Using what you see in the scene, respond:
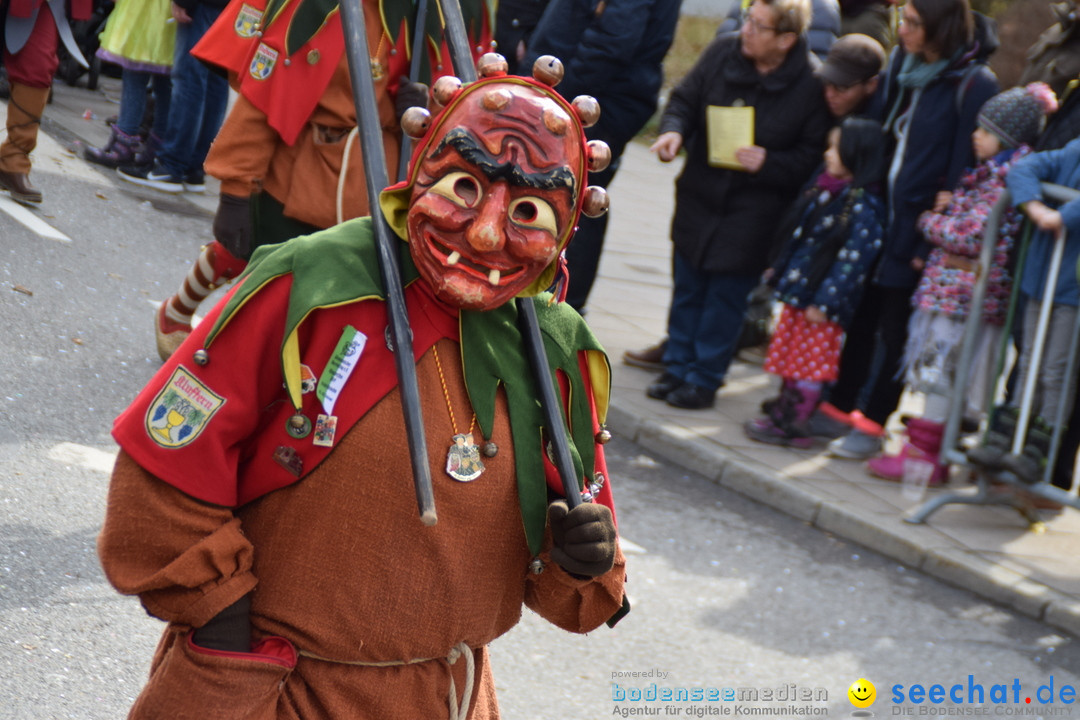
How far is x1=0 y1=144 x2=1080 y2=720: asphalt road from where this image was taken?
363 cm

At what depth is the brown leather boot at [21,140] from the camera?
7336mm

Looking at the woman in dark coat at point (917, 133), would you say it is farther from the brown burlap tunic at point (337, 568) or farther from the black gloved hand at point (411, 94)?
the brown burlap tunic at point (337, 568)

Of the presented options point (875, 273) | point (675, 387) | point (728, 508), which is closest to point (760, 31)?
point (875, 273)

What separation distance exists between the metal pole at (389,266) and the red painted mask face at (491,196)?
6 cm

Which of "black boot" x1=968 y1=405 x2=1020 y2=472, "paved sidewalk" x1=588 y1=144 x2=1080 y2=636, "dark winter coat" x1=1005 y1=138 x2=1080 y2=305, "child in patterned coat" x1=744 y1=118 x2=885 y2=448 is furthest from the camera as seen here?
"child in patterned coat" x1=744 y1=118 x2=885 y2=448

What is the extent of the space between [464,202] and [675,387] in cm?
490

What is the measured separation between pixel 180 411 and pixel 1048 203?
4580mm

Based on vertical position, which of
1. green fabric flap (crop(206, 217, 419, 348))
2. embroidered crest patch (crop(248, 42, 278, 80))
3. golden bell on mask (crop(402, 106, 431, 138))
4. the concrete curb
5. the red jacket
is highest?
golden bell on mask (crop(402, 106, 431, 138))

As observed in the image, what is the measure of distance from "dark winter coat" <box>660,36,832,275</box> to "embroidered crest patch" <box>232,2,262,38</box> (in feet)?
9.43

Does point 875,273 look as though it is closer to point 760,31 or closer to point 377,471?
point 760,31

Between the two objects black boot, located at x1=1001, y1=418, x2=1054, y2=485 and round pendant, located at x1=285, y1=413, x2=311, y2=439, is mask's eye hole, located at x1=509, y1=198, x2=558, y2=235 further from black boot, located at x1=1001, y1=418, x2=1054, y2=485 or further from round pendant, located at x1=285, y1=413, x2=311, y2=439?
black boot, located at x1=1001, y1=418, x2=1054, y2=485

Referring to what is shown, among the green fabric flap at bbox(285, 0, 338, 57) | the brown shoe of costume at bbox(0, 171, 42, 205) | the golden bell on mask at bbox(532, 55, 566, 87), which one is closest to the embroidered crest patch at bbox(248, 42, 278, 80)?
the green fabric flap at bbox(285, 0, 338, 57)

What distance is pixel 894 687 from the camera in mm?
4348

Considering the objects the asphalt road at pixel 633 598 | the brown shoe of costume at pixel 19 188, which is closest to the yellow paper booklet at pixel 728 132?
the asphalt road at pixel 633 598
